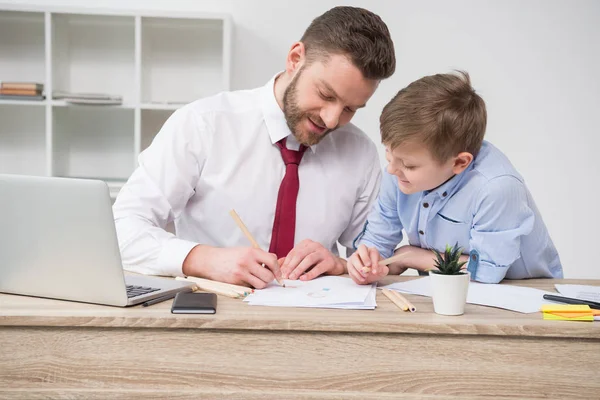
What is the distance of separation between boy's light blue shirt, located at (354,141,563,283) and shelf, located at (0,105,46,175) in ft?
7.14

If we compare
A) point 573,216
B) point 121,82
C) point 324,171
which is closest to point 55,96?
point 121,82

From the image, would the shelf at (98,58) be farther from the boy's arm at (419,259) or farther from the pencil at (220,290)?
the pencil at (220,290)

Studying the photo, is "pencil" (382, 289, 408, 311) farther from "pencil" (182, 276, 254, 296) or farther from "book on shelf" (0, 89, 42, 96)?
"book on shelf" (0, 89, 42, 96)

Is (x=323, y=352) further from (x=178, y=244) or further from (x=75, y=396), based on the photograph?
(x=178, y=244)

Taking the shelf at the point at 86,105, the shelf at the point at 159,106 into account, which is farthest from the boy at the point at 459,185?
the shelf at the point at 86,105

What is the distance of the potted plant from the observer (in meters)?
1.08

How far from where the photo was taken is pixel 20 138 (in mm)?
3338

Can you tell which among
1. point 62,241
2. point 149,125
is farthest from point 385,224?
point 149,125

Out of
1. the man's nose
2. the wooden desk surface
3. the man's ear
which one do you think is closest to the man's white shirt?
the man's ear

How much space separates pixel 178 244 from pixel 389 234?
685 mm

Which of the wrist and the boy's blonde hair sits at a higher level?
the boy's blonde hair

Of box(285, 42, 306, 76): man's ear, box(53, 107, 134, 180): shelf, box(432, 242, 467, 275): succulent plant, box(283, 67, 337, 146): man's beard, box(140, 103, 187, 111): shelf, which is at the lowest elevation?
box(53, 107, 134, 180): shelf

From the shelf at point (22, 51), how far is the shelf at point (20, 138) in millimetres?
177

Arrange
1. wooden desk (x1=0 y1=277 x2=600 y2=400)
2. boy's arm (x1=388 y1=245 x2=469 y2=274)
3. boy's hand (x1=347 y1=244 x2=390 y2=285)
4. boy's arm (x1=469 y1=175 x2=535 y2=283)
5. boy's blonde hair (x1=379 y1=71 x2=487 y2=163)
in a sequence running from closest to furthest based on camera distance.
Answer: wooden desk (x1=0 y1=277 x2=600 y2=400) → boy's hand (x1=347 y1=244 x2=390 y2=285) → boy's arm (x1=469 y1=175 x2=535 y2=283) → boy's blonde hair (x1=379 y1=71 x2=487 y2=163) → boy's arm (x1=388 y1=245 x2=469 y2=274)
